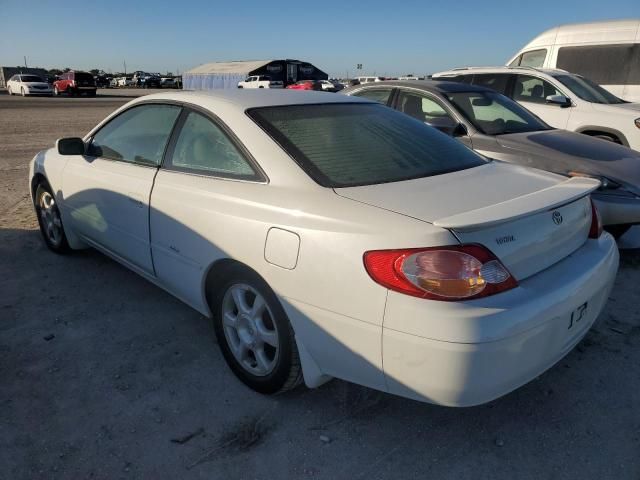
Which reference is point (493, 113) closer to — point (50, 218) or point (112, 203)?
point (112, 203)

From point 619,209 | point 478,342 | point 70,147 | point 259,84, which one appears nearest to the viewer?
point 478,342

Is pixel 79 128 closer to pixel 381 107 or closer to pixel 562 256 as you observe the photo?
pixel 381 107

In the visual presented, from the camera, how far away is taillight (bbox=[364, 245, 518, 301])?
186 cm

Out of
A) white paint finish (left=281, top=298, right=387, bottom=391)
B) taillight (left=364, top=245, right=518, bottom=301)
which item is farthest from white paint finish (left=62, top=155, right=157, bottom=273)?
taillight (left=364, top=245, right=518, bottom=301)

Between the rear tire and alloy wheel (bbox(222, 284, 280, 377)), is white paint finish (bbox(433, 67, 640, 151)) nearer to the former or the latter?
the rear tire

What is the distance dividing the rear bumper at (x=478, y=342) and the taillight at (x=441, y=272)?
0.03 meters

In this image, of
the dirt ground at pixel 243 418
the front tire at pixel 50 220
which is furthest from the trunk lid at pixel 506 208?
the front tire at pixel 50 220

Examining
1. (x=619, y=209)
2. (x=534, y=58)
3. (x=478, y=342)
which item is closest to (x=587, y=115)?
(x=619, y=209)

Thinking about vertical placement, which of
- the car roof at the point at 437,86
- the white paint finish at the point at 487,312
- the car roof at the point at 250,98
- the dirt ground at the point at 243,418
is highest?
the car roof at the point at 437,86

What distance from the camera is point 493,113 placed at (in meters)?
5.62

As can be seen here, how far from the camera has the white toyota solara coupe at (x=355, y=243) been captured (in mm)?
1870

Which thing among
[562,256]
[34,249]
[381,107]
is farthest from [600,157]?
[34,249]

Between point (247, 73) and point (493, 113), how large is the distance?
161ft

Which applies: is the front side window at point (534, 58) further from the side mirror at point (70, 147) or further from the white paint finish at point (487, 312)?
the white paint finish at point (487, 312)
